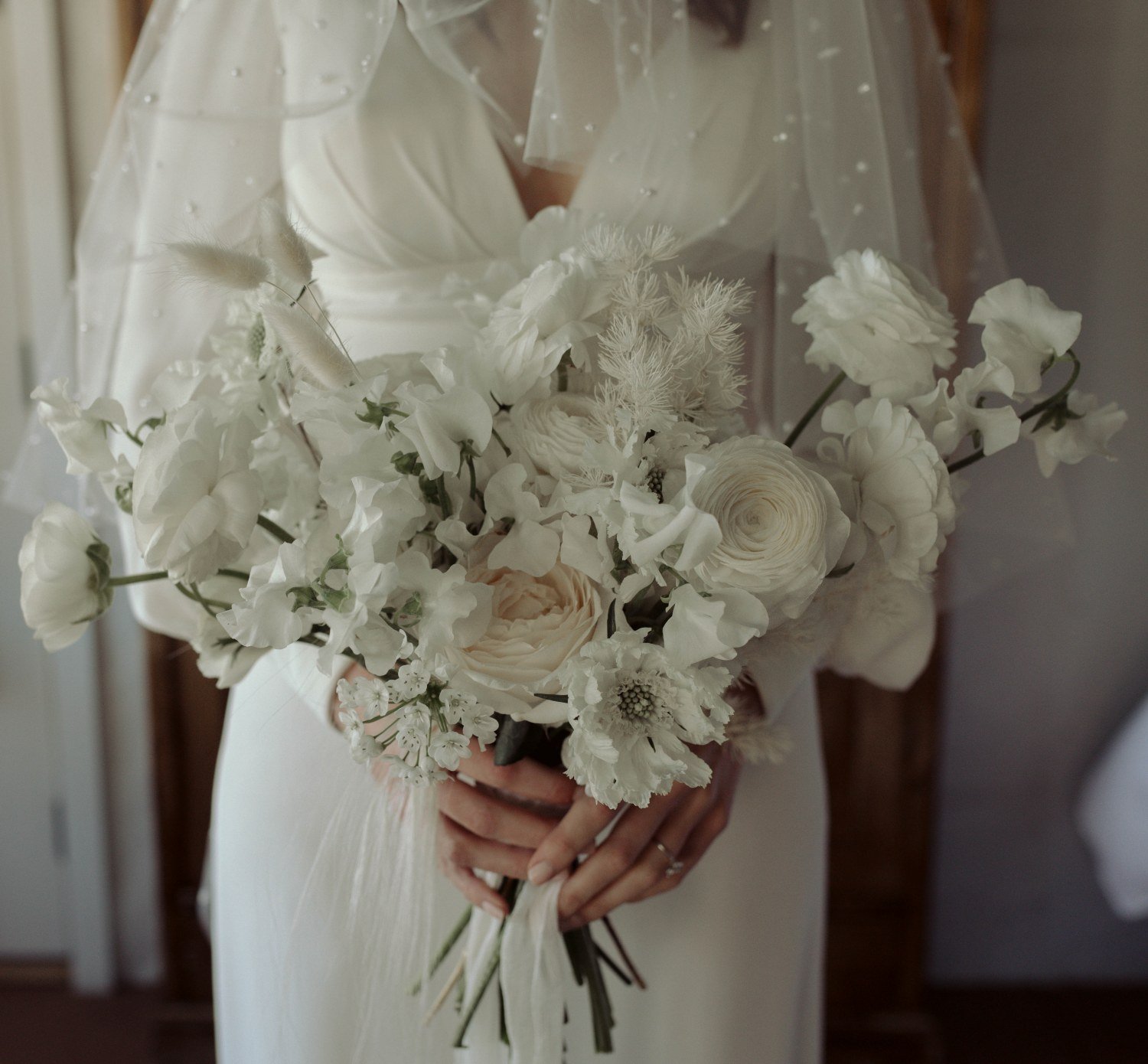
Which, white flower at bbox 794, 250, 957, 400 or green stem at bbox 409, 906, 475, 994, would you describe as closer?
white flower at bbox 794, 250, 957, 400

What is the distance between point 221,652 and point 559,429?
11.8 inches

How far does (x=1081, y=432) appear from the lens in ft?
2.16

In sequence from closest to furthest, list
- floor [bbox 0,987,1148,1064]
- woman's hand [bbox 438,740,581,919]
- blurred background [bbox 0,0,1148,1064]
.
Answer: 1. woman's hand [bbox 438,740,581,919]
2. blurred background [bbox 0,0,1148,1064]
3. floor [bbox 0,987,1148,1064]

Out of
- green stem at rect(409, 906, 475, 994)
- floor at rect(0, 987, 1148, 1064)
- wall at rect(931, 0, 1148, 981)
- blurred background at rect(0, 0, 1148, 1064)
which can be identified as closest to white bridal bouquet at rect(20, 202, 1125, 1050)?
green stem at rect(409, 906, 475, 994)

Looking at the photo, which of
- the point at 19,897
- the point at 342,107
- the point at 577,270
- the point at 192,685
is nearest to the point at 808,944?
the point at 577,270

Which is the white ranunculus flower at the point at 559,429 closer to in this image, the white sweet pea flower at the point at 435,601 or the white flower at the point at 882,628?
the white sweet pea flower at the point at 435,601

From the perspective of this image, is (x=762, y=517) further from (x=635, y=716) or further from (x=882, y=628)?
(x=882, y=628)

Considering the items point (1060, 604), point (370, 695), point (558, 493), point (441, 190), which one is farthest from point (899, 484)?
point (1060, 604)

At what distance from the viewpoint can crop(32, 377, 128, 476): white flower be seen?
64 centimetres

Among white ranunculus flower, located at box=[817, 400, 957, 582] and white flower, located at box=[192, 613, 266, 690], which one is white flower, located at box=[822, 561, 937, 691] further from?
white flower, located at box=[192, 613, 266, 690]

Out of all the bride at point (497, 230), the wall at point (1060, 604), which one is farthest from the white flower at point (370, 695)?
the wall at point (1060, 604)

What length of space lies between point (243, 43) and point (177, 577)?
1.71ft

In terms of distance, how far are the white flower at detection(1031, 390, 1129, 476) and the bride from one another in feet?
0.81

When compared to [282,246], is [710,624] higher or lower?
lower
